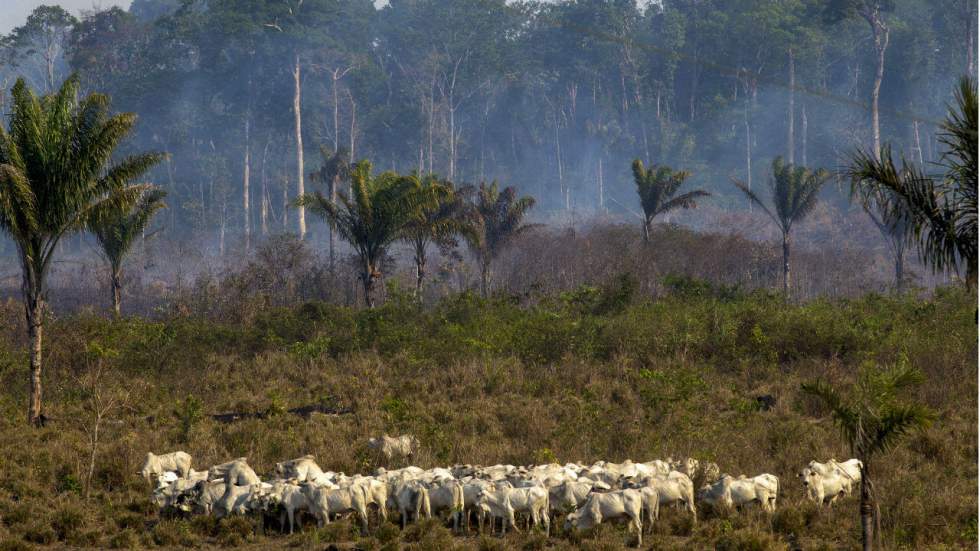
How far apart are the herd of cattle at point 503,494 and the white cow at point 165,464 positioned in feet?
4.85

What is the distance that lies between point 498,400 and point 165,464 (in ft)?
22.3

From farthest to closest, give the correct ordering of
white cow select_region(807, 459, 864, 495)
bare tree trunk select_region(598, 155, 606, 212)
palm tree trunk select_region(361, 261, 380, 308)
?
bare tree trunk select_region(598, 155, 606, 212) < palm tree trunk select_region(361, 261, 380, 308) < white cow select_region(807, 459, 864, 495)

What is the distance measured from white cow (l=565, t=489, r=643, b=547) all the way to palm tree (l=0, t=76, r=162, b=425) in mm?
10499

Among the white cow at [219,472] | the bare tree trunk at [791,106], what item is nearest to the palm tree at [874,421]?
the white cow at [219,472]

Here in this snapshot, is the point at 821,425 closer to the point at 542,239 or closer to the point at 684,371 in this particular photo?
the point at 684,371

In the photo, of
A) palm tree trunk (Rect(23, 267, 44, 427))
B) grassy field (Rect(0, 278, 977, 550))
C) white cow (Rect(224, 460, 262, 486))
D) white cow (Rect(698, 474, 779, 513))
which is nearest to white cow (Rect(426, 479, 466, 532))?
grassy field (Rect(0, 278, 977, 550))

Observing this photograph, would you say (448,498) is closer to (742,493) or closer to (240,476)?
(240,476)

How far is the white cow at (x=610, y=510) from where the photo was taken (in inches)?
442

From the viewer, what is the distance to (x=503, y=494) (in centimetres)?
1159

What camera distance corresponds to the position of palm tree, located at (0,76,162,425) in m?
17.2

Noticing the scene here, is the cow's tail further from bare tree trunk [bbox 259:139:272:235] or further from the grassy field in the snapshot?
bare tree trunk [bbox 259:139:272:235]

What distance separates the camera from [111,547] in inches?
463

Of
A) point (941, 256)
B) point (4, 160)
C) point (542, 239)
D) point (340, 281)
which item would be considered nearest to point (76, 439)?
point (4, 160)

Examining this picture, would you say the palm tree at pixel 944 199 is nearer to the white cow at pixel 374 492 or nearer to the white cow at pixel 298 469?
the white cow at pixel 374 492
